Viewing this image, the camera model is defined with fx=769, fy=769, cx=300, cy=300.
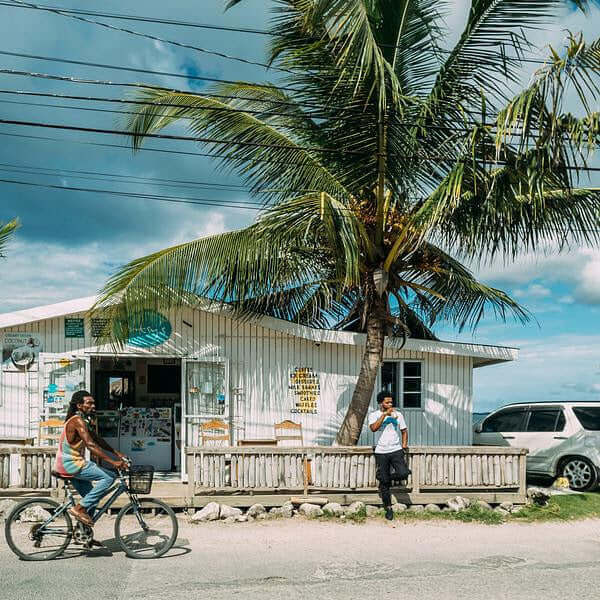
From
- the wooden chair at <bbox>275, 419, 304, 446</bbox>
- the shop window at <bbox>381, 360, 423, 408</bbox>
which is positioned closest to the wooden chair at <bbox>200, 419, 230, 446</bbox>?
the wooden chair at <bbox>275, 419, 304, 446</bbox>

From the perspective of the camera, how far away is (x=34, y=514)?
27.7ft

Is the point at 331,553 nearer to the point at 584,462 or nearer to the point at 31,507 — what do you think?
the point at 31,507

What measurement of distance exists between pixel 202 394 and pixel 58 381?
2.43 meters

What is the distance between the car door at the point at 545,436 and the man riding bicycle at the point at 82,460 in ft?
28.6

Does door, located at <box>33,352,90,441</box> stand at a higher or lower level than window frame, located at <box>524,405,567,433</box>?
higher

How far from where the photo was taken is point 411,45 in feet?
39.4

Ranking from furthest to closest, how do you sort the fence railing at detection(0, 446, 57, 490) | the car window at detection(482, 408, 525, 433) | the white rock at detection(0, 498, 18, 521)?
1. the car window at detection(482, 408, 525, 433)
2. the fence railing at detection(0, 446, 57, 490)
3. the white rock at detection(0, 498, 18, 521)

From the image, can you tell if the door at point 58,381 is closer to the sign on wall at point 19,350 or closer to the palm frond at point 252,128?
the sign on wall at point 19,350

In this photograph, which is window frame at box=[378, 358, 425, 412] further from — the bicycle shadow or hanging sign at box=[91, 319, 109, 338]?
the bicycle shadow

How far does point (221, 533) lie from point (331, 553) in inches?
69.2

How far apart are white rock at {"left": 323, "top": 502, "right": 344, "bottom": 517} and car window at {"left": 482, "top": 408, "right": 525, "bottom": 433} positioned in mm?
5538

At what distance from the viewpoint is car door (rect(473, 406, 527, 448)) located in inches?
598

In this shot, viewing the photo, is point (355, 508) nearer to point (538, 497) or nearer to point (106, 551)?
point (538, 497)

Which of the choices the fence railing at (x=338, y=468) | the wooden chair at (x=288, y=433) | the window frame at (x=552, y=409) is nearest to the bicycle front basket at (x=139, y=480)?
the fence railing at (x=338, y=468)
